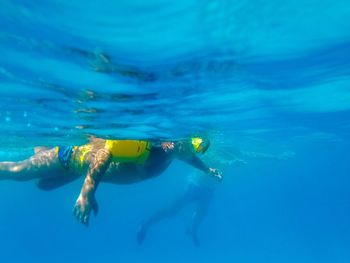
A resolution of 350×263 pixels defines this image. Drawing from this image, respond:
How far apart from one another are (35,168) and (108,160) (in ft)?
10.9

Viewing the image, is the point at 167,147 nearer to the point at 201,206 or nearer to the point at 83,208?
the point at 83,208

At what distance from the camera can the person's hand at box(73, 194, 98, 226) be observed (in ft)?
27.6

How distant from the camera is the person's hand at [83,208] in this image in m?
8.41

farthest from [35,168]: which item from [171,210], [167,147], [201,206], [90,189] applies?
[201,206]

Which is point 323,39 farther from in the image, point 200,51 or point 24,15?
point 24,15

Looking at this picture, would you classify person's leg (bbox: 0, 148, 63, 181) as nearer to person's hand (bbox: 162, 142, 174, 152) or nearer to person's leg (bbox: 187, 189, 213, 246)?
person's hand (bbox: 162, 142, 174, 152)

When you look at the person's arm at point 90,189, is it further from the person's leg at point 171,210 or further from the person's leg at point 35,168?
the person's leg at point 171,210

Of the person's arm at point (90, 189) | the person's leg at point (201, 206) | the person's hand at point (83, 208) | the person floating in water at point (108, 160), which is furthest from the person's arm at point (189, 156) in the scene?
the person's leg at point (201, 206)

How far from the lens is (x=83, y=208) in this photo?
8516 mm

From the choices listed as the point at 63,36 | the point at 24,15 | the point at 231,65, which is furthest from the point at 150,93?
the point at 24,15

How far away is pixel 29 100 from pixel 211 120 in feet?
27.5

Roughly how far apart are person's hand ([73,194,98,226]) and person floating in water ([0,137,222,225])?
132 cm

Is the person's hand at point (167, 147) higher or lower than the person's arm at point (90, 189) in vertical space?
higher

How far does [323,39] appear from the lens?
9.29 m
